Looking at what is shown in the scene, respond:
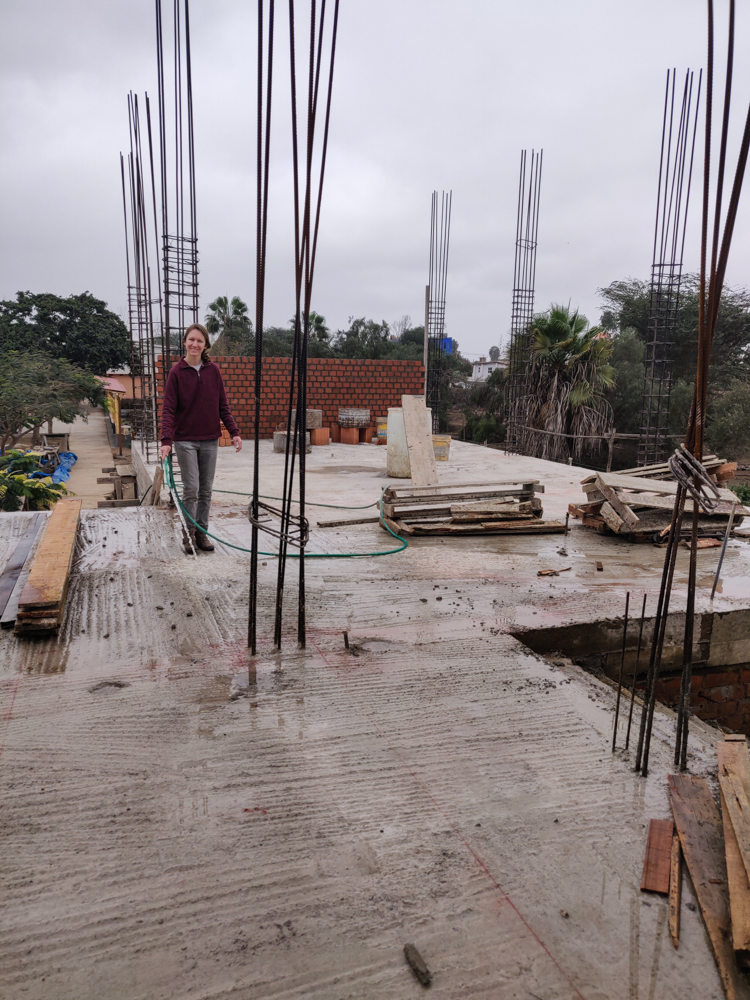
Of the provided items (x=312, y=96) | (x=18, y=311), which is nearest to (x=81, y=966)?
(x=312, y=96)

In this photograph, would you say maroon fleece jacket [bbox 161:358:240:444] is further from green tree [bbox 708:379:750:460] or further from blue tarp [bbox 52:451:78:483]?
green tree [bbox 708:379:750:460]

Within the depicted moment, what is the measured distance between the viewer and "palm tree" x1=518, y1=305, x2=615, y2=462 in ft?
58.6

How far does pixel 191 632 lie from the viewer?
3.51 metres

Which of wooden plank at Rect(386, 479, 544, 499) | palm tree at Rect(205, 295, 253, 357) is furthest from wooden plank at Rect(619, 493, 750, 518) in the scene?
palm tree at Rect(205, 295, 253, 357)

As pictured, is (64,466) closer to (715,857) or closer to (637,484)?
(637,484)

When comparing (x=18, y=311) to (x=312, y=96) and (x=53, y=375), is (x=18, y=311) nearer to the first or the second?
(x=53, y=375)

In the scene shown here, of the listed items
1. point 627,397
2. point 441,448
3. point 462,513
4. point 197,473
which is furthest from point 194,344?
point 627,397

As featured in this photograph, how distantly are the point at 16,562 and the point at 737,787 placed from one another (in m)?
4.25

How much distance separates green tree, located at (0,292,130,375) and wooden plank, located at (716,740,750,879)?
28.4 metres

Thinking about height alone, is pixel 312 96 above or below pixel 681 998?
above

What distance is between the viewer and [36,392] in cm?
1662

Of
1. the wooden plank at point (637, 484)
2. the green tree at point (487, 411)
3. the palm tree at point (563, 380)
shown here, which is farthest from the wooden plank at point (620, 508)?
the green tree at point (487, 411)

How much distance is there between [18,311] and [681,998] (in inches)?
1231

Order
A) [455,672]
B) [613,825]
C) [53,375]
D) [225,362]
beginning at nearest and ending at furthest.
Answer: [613,825] < [455,672] < [225,362] < [53,375]
